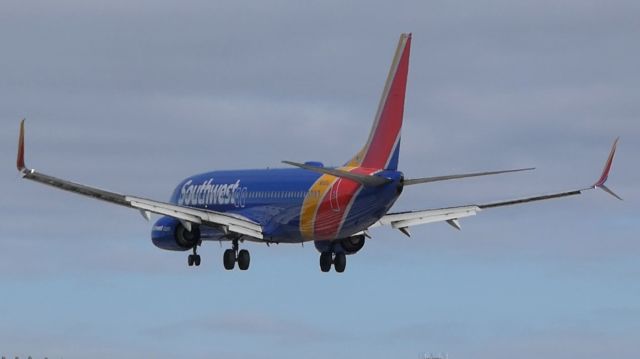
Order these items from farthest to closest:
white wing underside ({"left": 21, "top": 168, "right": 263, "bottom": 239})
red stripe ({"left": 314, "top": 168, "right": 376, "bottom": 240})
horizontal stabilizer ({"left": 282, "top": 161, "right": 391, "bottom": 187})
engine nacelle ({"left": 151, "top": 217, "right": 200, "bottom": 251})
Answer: engine nacelle ({"left": 151, "top": 217, "right": 200, "bottom": 251}) → red stripe ({"left": 314, "top": 168, "right": 376, "bottom": 240}) → horizontal stabilizer ({"left": 282, "top": 161, "right": 391, "bottom": 187}) → white wing underside ({"left": 21, "top": 168, "right": 263, "bottom": 239})

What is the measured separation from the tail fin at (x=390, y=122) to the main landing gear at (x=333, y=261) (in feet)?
32.5

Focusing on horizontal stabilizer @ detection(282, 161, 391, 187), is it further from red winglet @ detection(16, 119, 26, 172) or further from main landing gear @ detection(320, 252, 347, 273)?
red winglet @ detection(16, 119, 26, 172)

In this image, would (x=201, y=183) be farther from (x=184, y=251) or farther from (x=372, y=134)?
(x=372, y=134)

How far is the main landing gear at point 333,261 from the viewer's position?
14888 cm

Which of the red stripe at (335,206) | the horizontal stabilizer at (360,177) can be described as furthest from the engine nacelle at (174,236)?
the horizontal stabilizer at (360,177)

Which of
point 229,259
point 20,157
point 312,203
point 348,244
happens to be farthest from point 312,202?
point 20,157

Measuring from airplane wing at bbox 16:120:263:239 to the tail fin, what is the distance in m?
9.26

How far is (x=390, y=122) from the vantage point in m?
140

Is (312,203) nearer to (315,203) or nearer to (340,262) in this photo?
(315,203)

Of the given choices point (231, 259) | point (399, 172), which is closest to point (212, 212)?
point (231, 259)

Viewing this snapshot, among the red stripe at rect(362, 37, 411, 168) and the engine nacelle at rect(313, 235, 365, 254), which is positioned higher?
the red stripe at rect(362, 37, 411, 168)

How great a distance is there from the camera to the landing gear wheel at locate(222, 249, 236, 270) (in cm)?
14629

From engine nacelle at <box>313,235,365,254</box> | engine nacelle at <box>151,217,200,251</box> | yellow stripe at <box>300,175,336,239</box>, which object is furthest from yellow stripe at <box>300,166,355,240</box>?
engine nacelle at <box>151,217,200,251</box>

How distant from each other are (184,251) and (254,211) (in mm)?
5730
